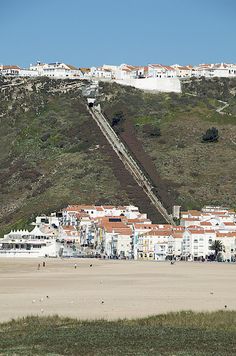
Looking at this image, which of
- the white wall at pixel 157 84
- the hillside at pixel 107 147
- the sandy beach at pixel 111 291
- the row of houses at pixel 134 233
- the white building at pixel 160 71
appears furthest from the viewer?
the white building at pixel 160 71

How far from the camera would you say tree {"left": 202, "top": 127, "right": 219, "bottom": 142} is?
135150 mm

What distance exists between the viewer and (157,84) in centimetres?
16725

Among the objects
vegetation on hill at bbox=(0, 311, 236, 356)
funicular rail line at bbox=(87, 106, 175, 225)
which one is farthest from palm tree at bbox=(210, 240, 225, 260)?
vegetation on hill at bbox=(0, 311, 236, 356)

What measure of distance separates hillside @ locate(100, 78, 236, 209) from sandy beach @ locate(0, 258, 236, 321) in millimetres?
46751

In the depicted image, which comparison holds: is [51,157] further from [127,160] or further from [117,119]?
[127,160]

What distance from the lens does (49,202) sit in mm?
114812

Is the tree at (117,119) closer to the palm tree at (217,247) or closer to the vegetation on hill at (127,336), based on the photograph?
the palm tree at (217,247)

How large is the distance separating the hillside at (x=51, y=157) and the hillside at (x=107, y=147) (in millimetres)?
134

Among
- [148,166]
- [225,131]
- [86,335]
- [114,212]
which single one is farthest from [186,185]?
[86,335]

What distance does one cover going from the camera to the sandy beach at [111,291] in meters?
38.1

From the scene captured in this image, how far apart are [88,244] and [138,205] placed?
28.4 feet

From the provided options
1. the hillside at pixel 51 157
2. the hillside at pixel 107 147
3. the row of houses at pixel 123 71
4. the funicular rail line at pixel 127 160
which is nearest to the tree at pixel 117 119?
the hillside at pixel 107 147

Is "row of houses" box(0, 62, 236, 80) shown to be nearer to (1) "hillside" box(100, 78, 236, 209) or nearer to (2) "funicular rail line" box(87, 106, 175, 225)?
(1) "hillside" box(100, 78, 236, 209)

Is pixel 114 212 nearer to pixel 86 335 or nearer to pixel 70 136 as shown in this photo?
pixel 70 136
